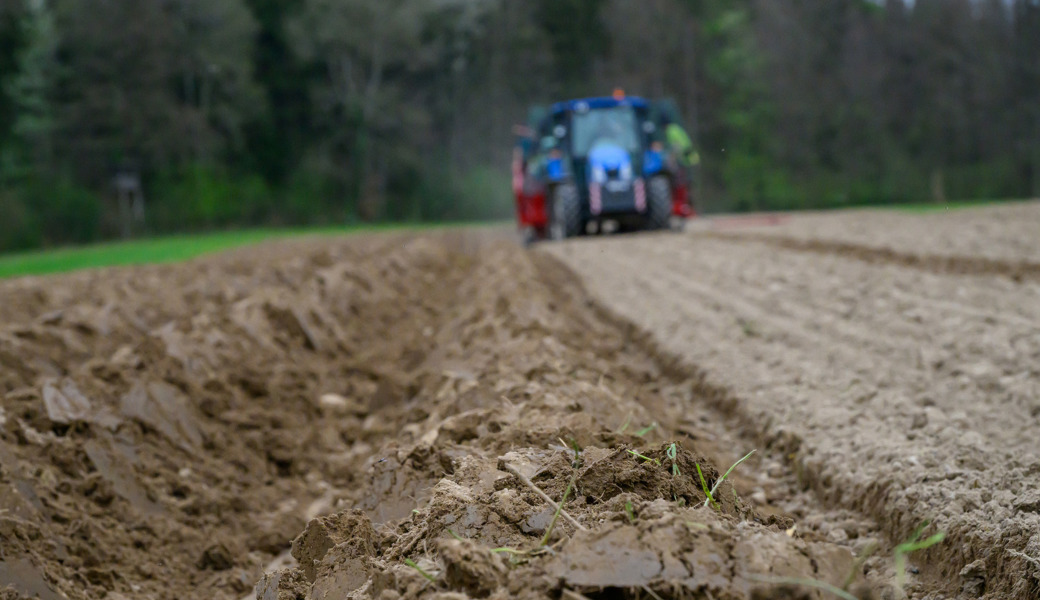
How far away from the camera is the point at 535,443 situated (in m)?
3.38

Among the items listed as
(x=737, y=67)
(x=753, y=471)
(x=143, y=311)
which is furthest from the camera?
(x=737, y=67)

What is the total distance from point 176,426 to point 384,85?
127ft

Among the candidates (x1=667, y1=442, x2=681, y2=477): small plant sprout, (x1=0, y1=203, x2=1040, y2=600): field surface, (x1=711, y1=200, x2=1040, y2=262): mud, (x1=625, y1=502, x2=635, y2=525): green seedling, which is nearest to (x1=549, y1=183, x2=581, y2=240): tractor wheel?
(x1=711, y1=200, x2=1040, y2=262): mud

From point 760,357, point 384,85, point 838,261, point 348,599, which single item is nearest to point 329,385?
point 760,357

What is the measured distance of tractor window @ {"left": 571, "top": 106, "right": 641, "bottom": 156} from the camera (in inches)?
644

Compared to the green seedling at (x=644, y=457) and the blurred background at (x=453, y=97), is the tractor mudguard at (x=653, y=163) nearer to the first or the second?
the green seedling at (x=644, y=457)

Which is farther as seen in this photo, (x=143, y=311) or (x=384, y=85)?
(x=384, y=85)

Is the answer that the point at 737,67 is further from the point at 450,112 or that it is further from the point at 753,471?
the point at 753,471

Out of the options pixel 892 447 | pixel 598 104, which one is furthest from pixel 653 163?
pixel 892 447

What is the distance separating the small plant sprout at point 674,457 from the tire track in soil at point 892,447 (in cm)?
98

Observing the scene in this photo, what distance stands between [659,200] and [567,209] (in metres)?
1.61

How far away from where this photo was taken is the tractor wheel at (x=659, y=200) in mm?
16256

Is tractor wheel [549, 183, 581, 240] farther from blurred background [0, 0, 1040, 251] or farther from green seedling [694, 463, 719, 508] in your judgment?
blurred background [0, 0, 1040, 251]

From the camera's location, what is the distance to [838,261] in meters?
10.7
